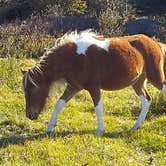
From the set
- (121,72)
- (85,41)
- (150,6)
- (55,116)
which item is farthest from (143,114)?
(150,6)

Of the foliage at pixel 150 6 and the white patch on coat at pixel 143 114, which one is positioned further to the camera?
the foliage at pixel 150 6

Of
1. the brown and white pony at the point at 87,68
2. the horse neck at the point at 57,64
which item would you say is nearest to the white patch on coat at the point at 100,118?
the brown and white pony at the point at 87,68

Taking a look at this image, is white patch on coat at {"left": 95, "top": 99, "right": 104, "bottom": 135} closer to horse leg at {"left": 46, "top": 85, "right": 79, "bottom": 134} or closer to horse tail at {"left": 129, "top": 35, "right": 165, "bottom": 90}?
horse leg at {"left": 46, "top": 85, "right": 79, "bottom": 134}

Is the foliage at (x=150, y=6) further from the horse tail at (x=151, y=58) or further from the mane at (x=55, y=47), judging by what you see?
the mane at (x=55, y=47)

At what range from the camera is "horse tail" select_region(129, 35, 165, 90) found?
332 inches

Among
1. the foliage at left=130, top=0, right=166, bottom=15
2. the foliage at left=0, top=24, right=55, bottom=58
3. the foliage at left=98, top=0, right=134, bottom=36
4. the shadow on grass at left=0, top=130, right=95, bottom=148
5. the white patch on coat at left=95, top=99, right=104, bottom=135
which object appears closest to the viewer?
the shadow on grass at left=0, top=130, right=95, bottom=148

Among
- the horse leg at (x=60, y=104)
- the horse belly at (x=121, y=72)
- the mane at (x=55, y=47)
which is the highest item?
the mane at (x=55, y=47)

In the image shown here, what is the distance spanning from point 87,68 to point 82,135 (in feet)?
3.08

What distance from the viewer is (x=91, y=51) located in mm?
7973

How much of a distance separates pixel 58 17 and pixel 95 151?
10464mm

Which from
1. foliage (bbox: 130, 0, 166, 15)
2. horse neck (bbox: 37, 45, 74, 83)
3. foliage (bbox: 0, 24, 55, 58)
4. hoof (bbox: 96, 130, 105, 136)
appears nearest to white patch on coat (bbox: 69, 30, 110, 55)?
horse neck (bbox: 37, 45, 74, 83)

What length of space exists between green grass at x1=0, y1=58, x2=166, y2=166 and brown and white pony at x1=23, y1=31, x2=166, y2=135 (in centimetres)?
19

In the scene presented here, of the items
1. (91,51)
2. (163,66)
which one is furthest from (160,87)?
(91,51)

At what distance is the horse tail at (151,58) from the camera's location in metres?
8.45
